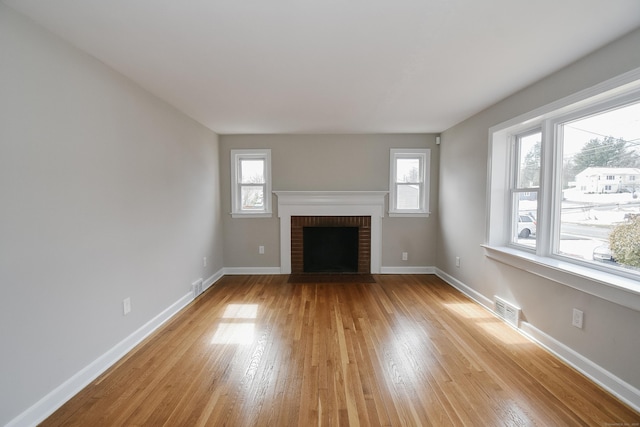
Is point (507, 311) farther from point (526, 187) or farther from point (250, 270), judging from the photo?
point (250, 270)

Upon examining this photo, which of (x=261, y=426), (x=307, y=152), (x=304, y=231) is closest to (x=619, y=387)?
(x=261, y=426)

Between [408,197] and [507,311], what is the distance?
2238 mm

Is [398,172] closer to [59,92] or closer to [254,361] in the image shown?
[254,361]

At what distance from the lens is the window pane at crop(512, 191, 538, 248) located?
2.74 m

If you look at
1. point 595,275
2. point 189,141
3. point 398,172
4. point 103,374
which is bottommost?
point 103,374

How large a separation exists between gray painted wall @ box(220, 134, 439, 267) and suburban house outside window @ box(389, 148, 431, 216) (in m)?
0.10

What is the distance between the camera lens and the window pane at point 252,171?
4.53 metres

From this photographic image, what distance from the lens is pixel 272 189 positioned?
4512 millimetres

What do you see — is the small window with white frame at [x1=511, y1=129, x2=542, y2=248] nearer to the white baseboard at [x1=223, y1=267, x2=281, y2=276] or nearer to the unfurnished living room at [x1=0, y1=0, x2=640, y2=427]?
the unfurnished living room at [x1=0, y1=0, x2=640, y2=427]

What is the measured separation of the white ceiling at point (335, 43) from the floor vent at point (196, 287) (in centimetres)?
225

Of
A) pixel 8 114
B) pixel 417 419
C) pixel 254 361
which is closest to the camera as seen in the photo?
pixel 8 114

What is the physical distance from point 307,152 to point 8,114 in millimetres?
3391

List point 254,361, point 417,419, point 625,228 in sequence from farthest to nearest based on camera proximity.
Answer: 1. point 254,361
2. point 625,228
3. point 417,419

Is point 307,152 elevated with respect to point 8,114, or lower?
elevated
